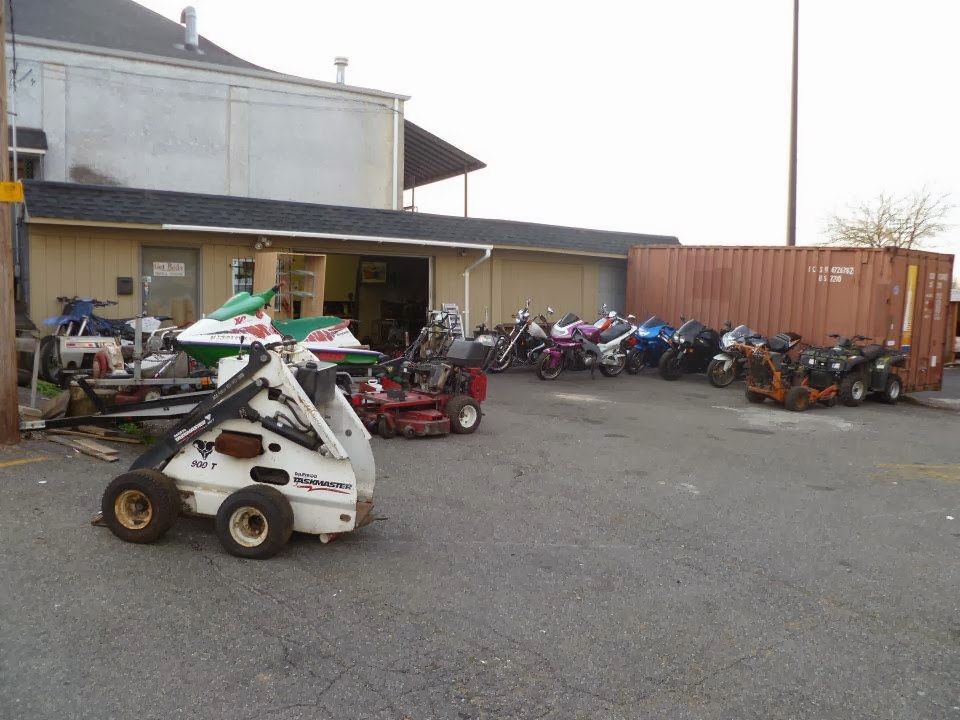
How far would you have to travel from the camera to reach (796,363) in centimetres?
1307

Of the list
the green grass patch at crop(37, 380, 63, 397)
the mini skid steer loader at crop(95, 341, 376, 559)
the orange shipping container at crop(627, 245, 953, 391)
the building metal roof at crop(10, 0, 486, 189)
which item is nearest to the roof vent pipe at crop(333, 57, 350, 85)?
the building metal roof at crop(10, 0, 486, 189)

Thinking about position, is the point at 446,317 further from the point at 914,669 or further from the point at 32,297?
the point at 914,669

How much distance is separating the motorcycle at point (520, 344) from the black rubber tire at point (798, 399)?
4641mm

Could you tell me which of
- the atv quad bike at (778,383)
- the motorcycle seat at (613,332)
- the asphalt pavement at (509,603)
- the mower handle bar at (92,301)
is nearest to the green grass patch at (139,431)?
the asphalt pavement at (509,603)

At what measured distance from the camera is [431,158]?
26.2m

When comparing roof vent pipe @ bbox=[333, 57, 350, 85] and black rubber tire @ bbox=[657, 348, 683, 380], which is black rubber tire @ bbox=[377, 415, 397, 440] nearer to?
black rubber tire @ bbox=[657, 348, 683, 380]

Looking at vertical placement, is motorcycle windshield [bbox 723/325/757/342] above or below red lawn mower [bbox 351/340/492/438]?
above

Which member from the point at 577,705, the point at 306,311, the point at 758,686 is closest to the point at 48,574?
the point at 577,705

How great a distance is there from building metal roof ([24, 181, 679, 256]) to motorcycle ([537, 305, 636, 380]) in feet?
8.79

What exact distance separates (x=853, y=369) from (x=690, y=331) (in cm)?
346

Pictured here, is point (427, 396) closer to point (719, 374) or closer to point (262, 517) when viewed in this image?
point (262, 517)

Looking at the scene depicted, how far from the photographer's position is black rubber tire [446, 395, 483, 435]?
9.09 m

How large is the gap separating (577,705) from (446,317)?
41.9 feet

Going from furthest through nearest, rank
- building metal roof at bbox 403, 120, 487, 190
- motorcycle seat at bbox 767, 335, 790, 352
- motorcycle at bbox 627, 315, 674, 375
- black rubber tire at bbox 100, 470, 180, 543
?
1. building metal roof at bbox 403, 120, 487, 190
2. motorcycle at bbox 627, 315, 674, 375
3. motorcycle seat at bbox 767, 335, 790, 352
4. black rubber tire at bbox 100, 470, 180, 543
